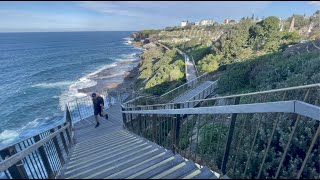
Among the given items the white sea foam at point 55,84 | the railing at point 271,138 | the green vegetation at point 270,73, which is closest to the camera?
the railing at point 271,138

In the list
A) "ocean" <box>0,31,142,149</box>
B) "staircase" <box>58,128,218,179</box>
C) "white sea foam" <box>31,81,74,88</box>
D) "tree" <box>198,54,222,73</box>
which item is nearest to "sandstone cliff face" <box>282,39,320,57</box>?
"tree" <box>198,54,222,73</box>

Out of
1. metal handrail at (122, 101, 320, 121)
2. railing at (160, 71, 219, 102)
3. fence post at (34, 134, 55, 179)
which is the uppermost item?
metal handrail at (122, 101, 320, 121)

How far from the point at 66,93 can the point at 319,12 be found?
34518mm

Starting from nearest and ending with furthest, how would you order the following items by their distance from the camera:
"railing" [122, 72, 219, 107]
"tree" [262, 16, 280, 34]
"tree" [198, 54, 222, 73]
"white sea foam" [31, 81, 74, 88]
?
"railing" [122, 72, 219, 107], "tree" [198, 54, 222, 73], "tree" [262, 16, 280, 34], "white sea foam" [31, 81, 74, 88]

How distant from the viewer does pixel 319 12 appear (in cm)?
3089

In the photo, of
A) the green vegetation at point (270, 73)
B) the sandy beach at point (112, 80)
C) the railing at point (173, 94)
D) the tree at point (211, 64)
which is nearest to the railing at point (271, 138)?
the green vegetation at point (270, 73)

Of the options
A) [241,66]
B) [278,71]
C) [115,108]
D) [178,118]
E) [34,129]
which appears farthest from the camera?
[34,129]

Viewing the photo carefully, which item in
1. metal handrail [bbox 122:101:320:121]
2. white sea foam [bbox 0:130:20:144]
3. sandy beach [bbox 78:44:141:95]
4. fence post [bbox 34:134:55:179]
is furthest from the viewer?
sandy beach [bbox 78:44:141:95]

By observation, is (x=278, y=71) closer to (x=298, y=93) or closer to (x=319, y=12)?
(x=298, y=93)

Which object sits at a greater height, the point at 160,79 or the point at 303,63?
the point at 303,63

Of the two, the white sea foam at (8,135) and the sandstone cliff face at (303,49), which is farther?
the white sea foam at (8,135)

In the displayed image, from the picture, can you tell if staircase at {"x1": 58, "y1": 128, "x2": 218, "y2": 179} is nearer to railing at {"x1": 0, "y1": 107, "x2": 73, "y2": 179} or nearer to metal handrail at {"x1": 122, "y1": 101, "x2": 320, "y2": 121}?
railing at {"x1": 0, "y1": 107, "x2": 73, "y2": 179}

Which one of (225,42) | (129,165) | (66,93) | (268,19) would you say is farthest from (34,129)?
(268,19)

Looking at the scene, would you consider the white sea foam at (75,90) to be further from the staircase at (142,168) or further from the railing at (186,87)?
the staircase at (142,168)
